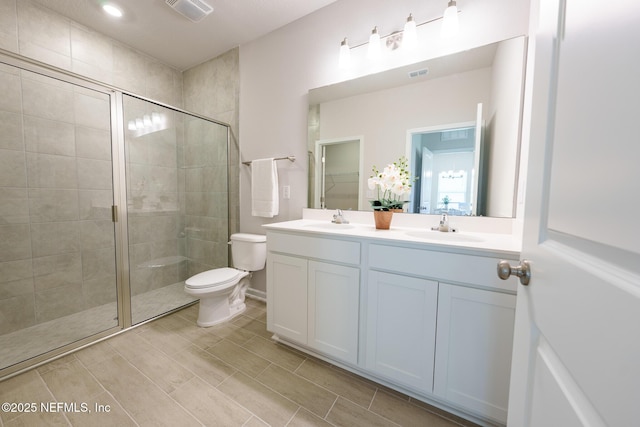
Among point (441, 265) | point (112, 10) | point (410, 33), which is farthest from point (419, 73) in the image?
point (112, 10)

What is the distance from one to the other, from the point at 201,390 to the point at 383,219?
4.82ft

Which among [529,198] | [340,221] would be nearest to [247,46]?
[340,221]

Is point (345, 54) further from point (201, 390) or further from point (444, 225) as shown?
point (201, 390)

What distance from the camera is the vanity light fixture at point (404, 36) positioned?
4.65 feet

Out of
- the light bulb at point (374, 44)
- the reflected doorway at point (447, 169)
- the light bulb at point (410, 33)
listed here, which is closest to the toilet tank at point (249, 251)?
the reflected doorway at point (447, 169)

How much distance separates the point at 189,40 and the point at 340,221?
7.70ft

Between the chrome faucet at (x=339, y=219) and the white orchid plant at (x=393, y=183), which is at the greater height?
the white orchid plant at (x=393, y=183)

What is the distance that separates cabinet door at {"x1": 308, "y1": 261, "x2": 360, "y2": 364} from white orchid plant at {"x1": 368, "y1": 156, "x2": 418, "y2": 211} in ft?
1.74

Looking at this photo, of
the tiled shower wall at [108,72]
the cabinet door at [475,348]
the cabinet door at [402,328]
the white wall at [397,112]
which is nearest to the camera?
the cabinet door at [475,348]

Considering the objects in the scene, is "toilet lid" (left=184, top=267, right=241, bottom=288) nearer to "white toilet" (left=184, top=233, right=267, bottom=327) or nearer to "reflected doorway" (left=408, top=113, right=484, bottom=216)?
"white toilet" (left=184, top=233, right=267, bottom=327)

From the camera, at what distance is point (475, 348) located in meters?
1.07

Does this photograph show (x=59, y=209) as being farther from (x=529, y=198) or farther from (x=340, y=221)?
(x=529, y=198)

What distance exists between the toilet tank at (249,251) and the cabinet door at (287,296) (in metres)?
0.58

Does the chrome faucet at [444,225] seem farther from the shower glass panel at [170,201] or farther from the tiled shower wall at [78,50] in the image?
the tiled shower wall at [78,50]
